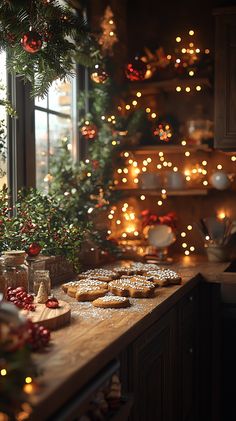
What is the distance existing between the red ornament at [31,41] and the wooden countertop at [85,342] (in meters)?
0.96

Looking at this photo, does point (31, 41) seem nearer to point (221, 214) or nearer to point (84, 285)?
point (84, 285)

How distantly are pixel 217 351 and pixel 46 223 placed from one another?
1.23 meters

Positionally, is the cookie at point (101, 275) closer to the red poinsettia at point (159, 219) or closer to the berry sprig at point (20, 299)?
the berry sprig at point (20, 299)

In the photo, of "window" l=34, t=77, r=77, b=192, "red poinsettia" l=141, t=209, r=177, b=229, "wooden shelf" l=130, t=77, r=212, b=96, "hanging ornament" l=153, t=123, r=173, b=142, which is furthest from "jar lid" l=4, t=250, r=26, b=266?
"wooden shelf" l=130, t=77, r=212, b=96

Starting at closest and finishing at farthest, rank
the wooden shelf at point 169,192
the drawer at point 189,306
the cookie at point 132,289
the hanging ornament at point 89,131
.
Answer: the cookie at point 132,289 → the drawer at point 189,306 → the hanging ornament at point 89,131 → the wooden shelf at point 169,192

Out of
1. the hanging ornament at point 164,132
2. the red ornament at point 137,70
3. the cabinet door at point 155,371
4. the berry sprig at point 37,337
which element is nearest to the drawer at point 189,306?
the cabinet door at point 155,371

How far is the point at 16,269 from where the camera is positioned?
87.0 inches

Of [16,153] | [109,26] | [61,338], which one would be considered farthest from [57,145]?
[61,338]

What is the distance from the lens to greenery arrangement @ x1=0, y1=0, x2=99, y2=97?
6.99 feet

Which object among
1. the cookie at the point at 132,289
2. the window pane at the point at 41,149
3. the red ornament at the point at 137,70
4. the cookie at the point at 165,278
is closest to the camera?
the cookie at the point at 132,289

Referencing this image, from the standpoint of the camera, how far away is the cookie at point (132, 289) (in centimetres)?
231

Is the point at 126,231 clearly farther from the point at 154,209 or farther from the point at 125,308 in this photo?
the point at 125,308

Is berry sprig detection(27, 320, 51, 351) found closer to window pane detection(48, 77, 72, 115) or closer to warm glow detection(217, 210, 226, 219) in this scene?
window pane detection(48, 77, 72, 115)

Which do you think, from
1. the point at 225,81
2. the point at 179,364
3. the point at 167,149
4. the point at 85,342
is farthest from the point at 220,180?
the point at 85,342
